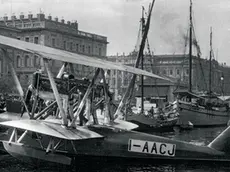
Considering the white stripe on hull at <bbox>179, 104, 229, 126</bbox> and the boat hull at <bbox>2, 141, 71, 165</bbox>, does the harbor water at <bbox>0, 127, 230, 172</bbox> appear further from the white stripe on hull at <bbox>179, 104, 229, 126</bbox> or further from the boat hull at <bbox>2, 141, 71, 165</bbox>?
the white stripe on hull at <bbox>179, 104, 229, 126</bbox>

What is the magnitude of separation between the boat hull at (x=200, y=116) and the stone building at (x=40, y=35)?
40.1 metres

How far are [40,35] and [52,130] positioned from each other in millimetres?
83992

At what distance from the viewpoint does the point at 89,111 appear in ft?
62.0

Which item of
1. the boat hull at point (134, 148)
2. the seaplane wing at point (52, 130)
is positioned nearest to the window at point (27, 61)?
the boat hull at point (134, 148)

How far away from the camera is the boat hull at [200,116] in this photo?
Result: 49487mm

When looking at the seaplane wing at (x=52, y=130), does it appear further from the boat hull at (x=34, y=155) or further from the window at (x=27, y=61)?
the window at (x=27, y=61)

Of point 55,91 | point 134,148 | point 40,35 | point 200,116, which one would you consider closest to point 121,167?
point 134,148

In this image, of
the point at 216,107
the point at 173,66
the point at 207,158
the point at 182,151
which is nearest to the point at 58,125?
the point at 182,151

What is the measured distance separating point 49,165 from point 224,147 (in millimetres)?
7384

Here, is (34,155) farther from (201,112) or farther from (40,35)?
(40,35)

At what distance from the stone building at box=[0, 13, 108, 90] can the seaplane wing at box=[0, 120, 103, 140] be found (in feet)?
237

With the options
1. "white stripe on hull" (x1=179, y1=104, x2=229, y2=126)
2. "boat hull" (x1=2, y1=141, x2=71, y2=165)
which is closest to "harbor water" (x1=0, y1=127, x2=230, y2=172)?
"boat hull" (x1=2, y1=141, x2=71, y2=165)

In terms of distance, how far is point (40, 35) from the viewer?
9706 cm

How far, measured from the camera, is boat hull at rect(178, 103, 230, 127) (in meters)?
49.5
